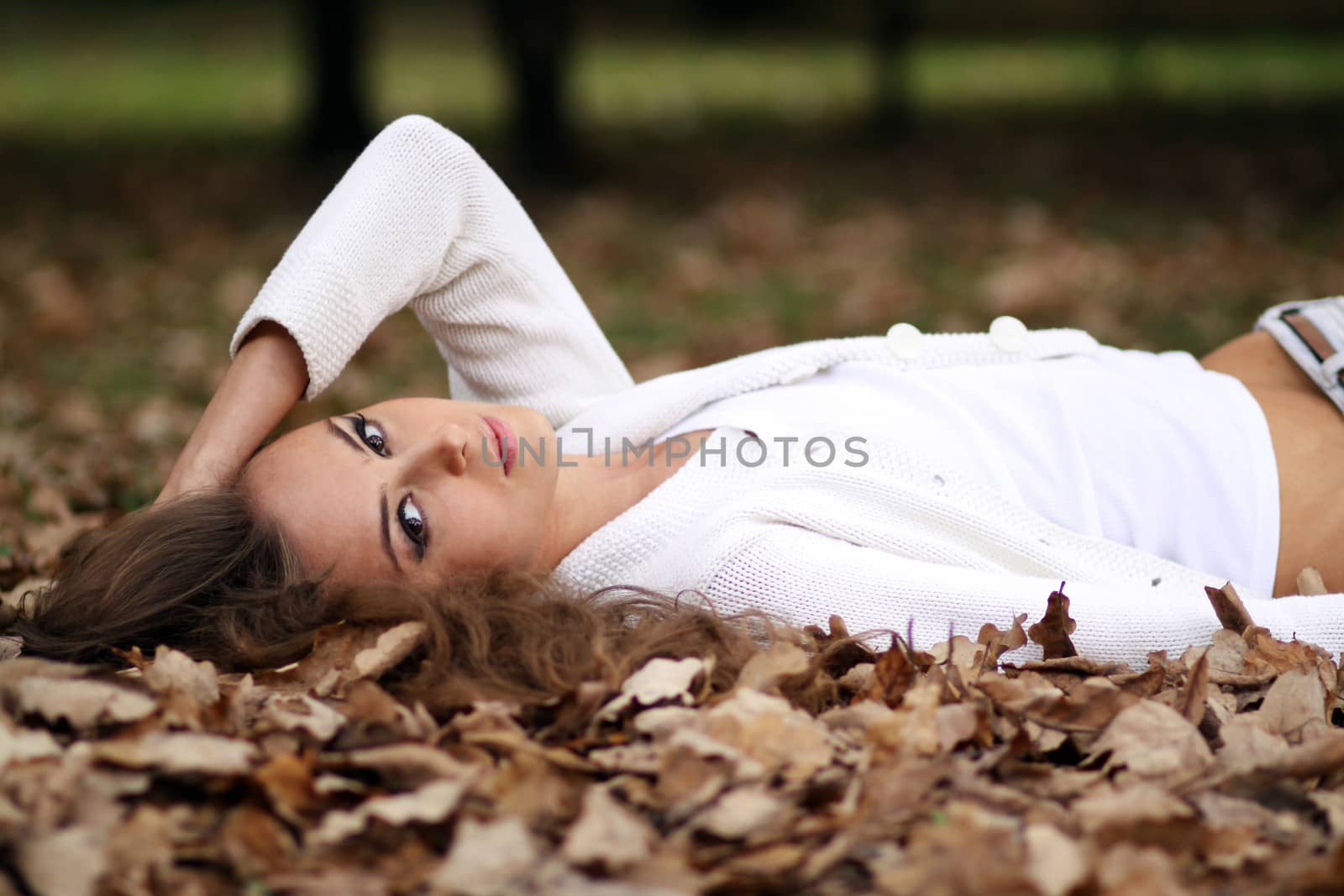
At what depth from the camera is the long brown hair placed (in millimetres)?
2303

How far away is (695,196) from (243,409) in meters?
8.39

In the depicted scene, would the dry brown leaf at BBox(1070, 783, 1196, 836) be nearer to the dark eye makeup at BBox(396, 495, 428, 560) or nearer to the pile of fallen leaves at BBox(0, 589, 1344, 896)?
the pile of fallen leaves at BBox(0, 589, 1344, 896)

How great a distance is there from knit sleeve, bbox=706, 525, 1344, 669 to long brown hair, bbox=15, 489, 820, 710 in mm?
79

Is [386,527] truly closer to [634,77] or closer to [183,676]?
[183,676]

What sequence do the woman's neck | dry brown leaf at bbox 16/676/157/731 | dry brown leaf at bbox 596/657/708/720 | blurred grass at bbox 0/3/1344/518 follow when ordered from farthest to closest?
1. blurred grass at bbox 0/3/1344/518
2. the woman's neck
3. dry brown leaf at bbox 596/657/708/720
4. dry brown leaf at bbox 16/676/157/731

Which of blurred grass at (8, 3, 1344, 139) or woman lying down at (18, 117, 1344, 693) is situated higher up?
blurred grass at (8, 3, 1344, 139)

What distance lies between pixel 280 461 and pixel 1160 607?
1.77 m

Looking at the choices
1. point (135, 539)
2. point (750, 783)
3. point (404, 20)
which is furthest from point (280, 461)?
point (404, 20)

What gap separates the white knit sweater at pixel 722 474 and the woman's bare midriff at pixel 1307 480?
10.5 inches

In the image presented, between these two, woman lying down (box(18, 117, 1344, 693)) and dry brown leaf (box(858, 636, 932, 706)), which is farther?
woman lying down (box(18, 117, 1344, 693))

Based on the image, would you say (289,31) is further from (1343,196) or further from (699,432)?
(699,432)

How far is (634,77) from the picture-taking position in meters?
19.3

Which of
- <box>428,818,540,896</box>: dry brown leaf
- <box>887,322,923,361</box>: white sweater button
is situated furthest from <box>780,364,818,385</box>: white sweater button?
<box>428,818,540,896</box>: dry brown leaf

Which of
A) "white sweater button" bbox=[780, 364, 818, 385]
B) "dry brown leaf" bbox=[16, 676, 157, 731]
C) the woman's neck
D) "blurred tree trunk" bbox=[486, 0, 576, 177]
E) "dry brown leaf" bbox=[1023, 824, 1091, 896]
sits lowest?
"dry brown leaf" bbox=[1023, 824, 1091, 896]
